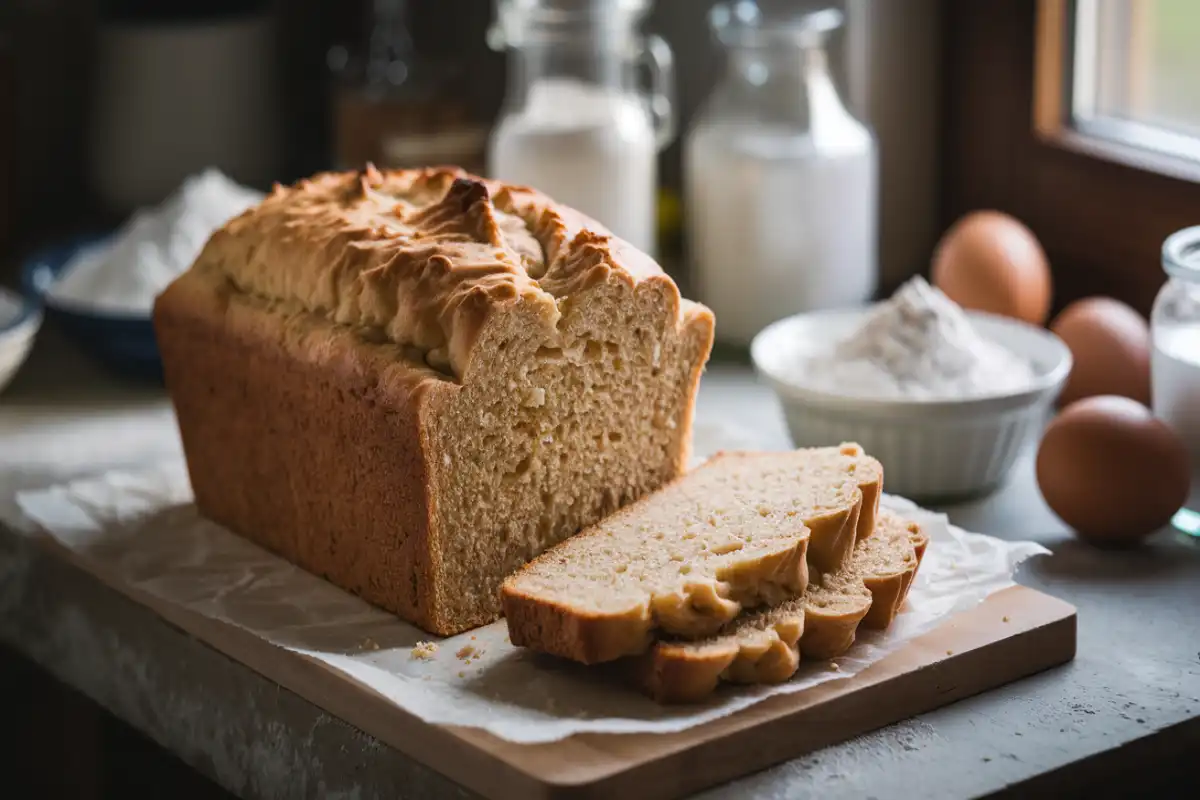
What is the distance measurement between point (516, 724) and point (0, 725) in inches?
50.8

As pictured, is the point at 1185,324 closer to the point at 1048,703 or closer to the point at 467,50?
the point at 1048,703

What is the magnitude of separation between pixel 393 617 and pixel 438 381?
0.31m

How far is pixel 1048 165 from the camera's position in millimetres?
2871

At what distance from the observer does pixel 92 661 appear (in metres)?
2.13

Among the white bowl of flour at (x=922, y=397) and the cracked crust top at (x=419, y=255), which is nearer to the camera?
the cracked crust top at (x=419, y=255)

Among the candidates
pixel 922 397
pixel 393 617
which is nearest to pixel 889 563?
pixel 922 397

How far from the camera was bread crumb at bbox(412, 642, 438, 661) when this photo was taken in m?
1.80

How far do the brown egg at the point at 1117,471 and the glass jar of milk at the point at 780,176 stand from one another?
2.70 ft

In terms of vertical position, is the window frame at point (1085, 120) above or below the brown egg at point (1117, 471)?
above

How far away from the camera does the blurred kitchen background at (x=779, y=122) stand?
2754 millimetres

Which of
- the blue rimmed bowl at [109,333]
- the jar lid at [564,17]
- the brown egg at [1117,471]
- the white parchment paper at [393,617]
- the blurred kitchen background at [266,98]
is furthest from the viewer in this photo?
the blurred kitchen background at [266,98]

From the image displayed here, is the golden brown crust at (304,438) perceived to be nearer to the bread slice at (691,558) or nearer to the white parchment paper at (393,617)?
the white parchment paper at (393,617)

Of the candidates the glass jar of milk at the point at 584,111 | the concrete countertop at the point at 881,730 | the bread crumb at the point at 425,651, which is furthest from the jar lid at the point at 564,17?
the bread crumb at the point at 425,651

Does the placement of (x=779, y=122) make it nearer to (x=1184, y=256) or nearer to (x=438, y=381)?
(x=1184, y=256)
